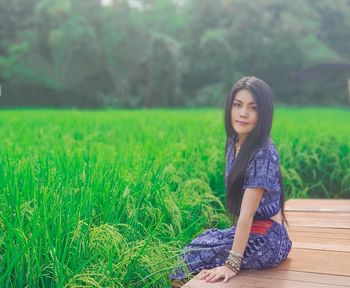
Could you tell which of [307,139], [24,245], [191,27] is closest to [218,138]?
[307,139]

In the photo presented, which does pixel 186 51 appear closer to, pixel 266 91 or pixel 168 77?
pixel 168 77

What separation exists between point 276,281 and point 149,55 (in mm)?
21633

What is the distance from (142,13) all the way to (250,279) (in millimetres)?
29147

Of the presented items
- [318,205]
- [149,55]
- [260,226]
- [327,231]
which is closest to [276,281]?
[260,226]

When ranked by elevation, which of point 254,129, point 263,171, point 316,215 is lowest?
point 316,215

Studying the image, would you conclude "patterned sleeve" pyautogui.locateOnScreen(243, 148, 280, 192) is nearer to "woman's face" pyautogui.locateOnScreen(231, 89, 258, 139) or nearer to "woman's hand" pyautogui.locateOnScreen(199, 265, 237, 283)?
"woman's face" pyautogui.locateOnScreen(231, 89, 258, 139)

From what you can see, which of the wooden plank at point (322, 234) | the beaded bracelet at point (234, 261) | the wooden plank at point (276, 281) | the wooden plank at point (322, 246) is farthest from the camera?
the wooden plank at point (322, 234)

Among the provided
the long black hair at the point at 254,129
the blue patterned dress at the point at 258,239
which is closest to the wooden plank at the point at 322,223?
the blue patterned dress at the point at 258,239

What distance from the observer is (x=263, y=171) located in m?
2.05

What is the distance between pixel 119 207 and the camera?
90.7 inches

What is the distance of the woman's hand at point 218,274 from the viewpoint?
75.8 inches

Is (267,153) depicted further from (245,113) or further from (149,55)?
(149,55)

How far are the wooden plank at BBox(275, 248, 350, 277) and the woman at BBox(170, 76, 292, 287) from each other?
0.17 ft

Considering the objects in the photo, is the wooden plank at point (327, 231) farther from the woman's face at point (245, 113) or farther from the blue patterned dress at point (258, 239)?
the woman's face at point (245, 113)
